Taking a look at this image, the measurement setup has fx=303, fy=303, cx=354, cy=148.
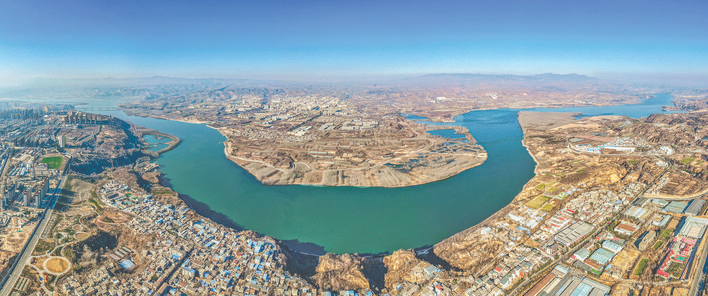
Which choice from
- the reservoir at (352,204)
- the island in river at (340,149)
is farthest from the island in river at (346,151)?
the reservoir at (352,204)

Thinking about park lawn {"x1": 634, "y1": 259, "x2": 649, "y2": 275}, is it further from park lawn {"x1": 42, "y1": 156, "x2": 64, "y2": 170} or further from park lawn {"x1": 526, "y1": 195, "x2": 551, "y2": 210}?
park lawn {"x1": 42, "y1": 156, "x2": 64, "y2": 170}

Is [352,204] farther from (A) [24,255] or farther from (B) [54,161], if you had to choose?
(B) [54,161]

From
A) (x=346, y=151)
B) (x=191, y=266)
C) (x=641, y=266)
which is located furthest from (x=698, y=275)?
(x=346, y=151)

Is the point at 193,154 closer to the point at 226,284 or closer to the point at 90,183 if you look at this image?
the point at 90,183

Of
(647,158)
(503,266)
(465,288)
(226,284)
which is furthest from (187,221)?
(647,158)

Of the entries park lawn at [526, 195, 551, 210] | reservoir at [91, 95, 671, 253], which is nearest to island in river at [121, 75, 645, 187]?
reservoir at [91, 95, 671, 253]

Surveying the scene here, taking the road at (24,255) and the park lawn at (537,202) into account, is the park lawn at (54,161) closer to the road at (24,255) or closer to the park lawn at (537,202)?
the road at (24,255)
